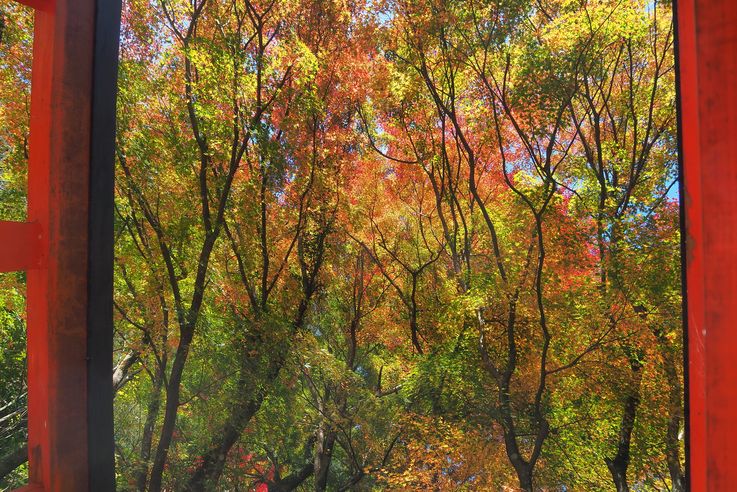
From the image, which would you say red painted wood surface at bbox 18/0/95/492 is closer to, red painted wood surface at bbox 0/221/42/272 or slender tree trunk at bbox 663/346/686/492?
red painted wood surface at bbox 0/221/42/272

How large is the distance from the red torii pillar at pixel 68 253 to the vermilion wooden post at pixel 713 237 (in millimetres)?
1494

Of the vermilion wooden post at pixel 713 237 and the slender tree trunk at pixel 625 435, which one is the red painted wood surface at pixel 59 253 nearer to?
the vermilion wooden post at pixel 713 237

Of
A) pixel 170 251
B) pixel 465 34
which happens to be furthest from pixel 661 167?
pixel 170 251

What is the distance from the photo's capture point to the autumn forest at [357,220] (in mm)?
5684

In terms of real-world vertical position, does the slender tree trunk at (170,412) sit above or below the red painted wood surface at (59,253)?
below

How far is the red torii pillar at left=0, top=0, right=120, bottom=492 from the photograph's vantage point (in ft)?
3.37

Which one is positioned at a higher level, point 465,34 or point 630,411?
point 465,34

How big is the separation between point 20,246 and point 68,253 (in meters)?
0.11

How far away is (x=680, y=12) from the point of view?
3.19 ft

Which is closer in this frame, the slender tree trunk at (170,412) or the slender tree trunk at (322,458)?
the slender tree trunk at (170,412)

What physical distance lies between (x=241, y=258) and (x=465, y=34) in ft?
17.5

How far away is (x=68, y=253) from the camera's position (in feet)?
3.46

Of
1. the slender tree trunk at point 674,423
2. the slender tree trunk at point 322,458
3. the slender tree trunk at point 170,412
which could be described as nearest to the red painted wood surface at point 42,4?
the slender tree trunk at point 170,412

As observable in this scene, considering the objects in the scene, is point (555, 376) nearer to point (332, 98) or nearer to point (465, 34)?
point (465, 34)
